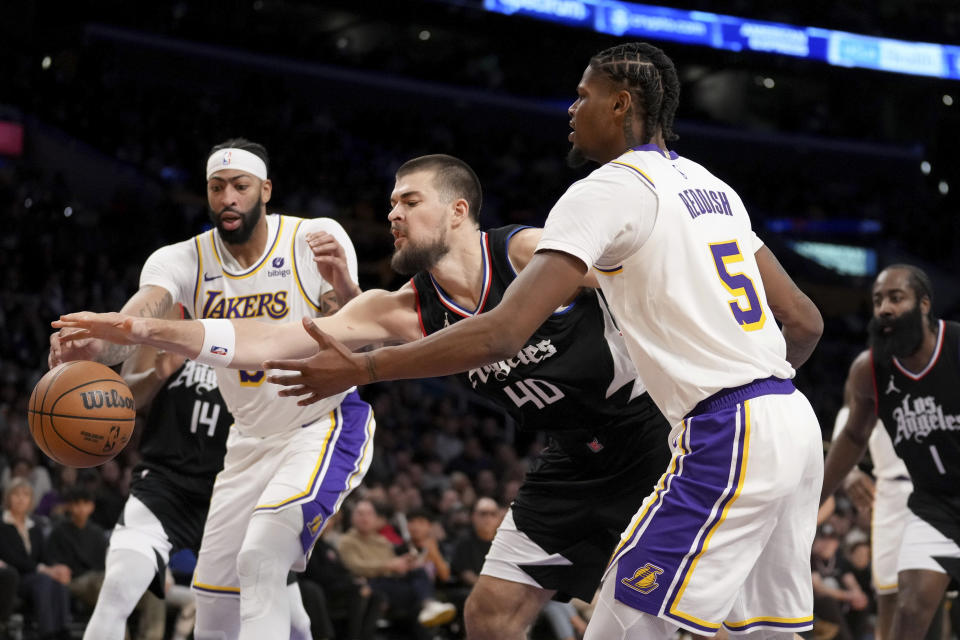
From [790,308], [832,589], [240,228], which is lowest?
[832,589]

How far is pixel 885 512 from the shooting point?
A: 6.89 meters

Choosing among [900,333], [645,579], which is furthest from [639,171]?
[900,333]

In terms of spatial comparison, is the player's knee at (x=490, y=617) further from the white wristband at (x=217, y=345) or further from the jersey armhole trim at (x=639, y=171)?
the jersey armhole trim at (x=639, y=171)

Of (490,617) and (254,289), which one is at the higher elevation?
(254,289)

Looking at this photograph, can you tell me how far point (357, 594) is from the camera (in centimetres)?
995

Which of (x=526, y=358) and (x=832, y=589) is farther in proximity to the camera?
(x=832, y=589)

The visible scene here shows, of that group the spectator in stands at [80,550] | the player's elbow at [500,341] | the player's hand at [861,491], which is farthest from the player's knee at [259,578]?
the spectator in stands at [80,550]

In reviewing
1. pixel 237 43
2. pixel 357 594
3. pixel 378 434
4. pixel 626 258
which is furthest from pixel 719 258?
pixel 237 43

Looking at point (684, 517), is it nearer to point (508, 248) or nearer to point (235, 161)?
point (508, 248)

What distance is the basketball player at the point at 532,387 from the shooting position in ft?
14.2

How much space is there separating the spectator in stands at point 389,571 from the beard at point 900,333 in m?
5.34

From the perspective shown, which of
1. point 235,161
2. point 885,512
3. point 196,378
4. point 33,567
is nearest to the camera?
point 235,161

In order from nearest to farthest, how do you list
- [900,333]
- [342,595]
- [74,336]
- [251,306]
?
[74,336], [251,306], [900,333], [342,595]

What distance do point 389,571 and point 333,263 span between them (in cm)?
608
